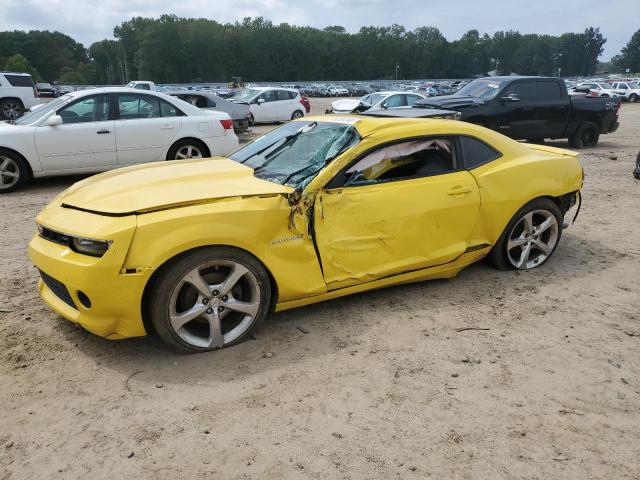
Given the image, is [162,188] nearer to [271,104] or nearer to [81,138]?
[81,138]

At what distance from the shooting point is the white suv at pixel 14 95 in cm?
1878

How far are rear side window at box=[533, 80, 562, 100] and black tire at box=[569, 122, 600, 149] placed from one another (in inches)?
48.0

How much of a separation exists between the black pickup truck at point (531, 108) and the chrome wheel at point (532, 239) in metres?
6.58

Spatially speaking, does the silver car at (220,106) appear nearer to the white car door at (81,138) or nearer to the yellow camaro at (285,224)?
the white car door at (81,138)

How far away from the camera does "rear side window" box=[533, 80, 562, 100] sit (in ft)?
39.7

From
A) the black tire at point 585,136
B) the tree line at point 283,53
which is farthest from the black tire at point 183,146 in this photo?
the tree line at point 283,53

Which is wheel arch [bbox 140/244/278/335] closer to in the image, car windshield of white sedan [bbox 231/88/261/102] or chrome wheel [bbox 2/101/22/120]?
car windshield of white sedan [bbox 231/88/261/102]

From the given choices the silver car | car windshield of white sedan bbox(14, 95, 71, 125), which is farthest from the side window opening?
the silver car

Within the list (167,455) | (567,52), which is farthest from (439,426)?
(567,52)

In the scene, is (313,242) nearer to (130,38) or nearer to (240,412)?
(240,412)

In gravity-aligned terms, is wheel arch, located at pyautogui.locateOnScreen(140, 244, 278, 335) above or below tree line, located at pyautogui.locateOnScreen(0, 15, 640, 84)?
below

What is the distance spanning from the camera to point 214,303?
3.24 metres

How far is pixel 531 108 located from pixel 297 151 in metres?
9.62

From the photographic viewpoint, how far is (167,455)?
2465mm
